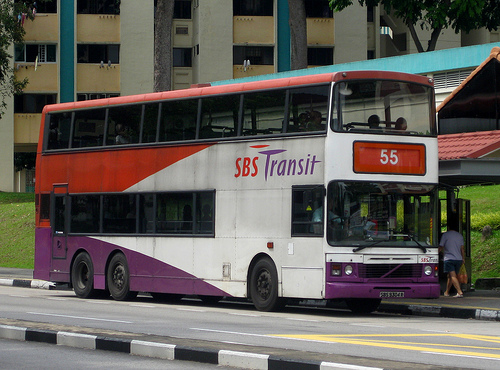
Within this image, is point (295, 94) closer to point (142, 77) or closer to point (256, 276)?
point (256, 276)

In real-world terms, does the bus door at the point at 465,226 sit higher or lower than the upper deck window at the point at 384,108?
lower

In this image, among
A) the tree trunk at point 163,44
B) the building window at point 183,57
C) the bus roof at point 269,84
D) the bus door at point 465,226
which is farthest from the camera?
the building window at point 183,57

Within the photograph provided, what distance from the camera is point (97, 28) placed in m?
54.5

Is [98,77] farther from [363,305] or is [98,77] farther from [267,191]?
[363,305]

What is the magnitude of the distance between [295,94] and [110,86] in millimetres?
37820

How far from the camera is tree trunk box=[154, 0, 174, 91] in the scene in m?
34.7

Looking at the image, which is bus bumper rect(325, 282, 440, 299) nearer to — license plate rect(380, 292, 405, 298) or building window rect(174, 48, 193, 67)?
license plate rect(380, 292, 405, 298)

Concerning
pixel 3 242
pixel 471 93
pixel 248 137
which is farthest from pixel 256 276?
pixel 3 242

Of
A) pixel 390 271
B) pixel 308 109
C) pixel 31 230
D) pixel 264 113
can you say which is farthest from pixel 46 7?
pixel 390 271

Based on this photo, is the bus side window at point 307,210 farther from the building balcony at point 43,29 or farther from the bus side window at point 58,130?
the building balcony at point 43,29

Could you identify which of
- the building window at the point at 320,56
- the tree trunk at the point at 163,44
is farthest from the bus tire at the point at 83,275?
the building window at the point at 320,56

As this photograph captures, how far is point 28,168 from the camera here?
225 ft

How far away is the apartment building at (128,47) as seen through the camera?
5384 cm

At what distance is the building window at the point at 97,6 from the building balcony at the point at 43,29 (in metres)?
1.55
